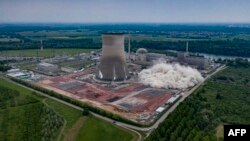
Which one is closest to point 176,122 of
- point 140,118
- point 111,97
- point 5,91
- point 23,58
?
point 140,118

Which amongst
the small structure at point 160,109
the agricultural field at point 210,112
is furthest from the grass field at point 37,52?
the small structure at point 160,109

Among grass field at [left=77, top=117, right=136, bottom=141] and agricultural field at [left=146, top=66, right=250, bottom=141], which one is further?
grass field at [left=77, top=117, right=136, bottom=141]

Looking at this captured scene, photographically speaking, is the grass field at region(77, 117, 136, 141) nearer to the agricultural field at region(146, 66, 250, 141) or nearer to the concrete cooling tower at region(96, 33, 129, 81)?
the agricultural field at region(146, 66, 250, 141)

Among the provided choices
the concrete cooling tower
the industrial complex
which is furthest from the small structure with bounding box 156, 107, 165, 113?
the concrete cooling tower

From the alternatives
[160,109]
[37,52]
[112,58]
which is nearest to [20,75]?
[112,58]

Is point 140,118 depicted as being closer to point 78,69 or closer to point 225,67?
point 78,69

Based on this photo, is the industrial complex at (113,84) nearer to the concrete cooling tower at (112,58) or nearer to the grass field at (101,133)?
the concrete cooling tower at (112,58)
